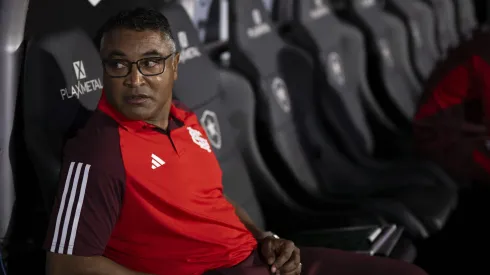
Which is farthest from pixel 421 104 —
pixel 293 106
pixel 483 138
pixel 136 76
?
pixel 136 76

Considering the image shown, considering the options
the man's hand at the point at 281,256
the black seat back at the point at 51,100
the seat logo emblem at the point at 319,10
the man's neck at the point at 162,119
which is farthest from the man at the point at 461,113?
the black seat back at the point at 51,100

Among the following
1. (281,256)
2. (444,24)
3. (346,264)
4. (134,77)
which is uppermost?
(134,77)

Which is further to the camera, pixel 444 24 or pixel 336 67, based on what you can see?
pixel 444 24

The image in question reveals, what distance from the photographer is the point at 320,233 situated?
2.05m

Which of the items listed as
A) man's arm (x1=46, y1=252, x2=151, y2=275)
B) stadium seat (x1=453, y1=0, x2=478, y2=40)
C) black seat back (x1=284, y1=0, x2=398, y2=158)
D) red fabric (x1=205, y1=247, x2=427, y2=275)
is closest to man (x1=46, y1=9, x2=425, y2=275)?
man's arm (x1=46, y1=252, x2=151, y2=275)

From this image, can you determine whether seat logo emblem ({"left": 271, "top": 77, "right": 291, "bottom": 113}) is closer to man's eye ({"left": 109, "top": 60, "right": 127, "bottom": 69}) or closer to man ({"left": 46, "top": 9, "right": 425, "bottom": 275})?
man ({"left": 46, "top": 9, "right": 425, "bottom": 275})

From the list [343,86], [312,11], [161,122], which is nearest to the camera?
[161,122]

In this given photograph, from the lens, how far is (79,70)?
1.55 m

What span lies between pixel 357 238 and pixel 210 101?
560mm

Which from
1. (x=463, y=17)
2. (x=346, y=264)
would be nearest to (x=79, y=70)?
(x=346, y=264)

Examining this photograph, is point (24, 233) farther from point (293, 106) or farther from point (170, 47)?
point (293, 106)

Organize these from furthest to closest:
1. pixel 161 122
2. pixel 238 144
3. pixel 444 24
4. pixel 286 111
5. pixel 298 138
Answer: pixel 444 24, pixel 298 138, pixel 286 111, pixel 238 144, pixel 161 122

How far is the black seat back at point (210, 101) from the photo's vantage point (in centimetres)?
196

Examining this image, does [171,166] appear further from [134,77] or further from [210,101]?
[210,101]
